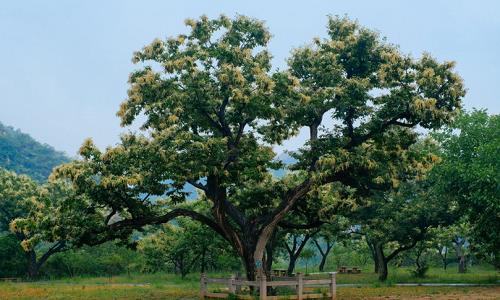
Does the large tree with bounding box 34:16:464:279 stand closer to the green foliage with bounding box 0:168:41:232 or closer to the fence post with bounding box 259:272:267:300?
the fence post with bounding box 259:272:267:300

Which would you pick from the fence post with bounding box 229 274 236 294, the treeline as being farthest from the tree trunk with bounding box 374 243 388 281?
the fence post with bounding box 229 274 236 294

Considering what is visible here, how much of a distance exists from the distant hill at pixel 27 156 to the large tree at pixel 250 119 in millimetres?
124132

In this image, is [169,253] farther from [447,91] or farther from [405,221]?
[447,91]

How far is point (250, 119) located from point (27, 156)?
475 ft

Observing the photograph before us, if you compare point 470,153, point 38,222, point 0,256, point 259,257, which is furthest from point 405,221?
point 0,256

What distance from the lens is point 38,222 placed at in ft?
99.6

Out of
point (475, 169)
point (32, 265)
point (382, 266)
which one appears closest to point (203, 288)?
point (475, 169)

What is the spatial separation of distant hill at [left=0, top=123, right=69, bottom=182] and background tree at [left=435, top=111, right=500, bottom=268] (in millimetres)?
122236

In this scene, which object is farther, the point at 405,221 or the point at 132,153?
the point at 405,221

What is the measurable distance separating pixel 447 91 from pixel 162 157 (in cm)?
1490

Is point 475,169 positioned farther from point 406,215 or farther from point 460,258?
point 460,258

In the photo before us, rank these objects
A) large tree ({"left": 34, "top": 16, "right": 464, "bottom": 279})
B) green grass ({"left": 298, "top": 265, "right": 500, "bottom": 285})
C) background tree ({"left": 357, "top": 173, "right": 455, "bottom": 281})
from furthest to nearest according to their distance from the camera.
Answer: green grass ({"left": 298, "top": 265, "right": 500, "bottom": 285})
background tree ({"left": 357, "top": 173, "right": 455, "bottom": 281})
large tree ({"left": 34, "top": 16, "right": 464, "bottom": 279})

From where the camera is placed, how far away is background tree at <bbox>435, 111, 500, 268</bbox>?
3906 cm

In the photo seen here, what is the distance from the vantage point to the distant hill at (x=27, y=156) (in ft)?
501
